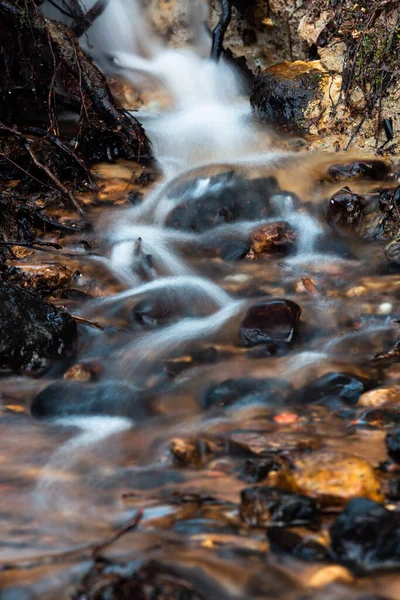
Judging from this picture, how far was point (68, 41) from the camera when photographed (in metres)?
6.71

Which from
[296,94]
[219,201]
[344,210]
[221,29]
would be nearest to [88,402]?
[219,201]

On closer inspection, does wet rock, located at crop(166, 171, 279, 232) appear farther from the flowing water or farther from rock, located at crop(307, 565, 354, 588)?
rock, located at crop(307, 565, 354, 588)

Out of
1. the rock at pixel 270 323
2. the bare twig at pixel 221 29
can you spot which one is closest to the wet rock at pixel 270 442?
the rock at pixel 270 323

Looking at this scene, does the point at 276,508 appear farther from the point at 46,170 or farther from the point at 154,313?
the point at 46,170

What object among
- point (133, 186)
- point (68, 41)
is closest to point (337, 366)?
point (133, 186)

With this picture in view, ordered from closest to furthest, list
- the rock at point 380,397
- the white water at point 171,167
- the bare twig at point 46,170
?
the rock at point 380,397 → the white water at point 171,167 → the bare twig at point 46,170

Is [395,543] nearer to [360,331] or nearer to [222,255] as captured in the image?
[360,331]

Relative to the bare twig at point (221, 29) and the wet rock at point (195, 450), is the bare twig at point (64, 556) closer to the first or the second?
the wet rock at point (195, 450)

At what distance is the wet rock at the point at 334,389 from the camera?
3201 mm

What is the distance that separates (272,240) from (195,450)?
3.11 meters

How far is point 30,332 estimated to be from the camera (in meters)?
3.81

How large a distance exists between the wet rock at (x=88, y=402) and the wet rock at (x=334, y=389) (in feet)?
3.05

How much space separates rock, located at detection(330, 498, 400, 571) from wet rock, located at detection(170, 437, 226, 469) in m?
0.88

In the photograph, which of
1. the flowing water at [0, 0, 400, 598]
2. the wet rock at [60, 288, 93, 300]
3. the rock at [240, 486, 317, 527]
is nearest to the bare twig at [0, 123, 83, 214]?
the flowing water at [0, 0, 400, 598]
